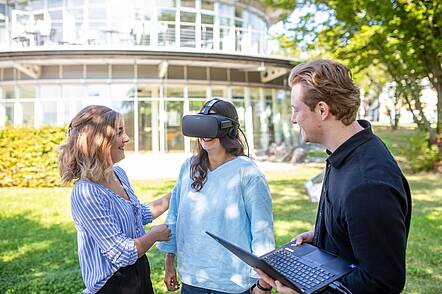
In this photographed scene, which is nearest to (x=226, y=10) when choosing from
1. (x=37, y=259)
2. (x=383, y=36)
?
(x=383, y=36)

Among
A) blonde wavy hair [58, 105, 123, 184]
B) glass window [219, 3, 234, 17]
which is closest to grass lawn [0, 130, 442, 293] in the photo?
blonde wavy hair [58, 105, 123, 184]

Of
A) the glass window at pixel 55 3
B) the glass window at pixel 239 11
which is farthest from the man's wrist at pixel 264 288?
the glass window at pixel 239 11

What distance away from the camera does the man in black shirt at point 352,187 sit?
4.64 ft

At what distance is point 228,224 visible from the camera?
2.31 metres

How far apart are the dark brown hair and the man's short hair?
78 cm

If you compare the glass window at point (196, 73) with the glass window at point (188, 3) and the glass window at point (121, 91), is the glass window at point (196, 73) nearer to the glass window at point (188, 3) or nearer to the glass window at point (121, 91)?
the glass window at point (121, 91)

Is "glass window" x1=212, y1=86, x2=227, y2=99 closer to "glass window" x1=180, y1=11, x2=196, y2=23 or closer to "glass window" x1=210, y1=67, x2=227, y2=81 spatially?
"glass window" x1=210, y1=67, x2=227, y2=81

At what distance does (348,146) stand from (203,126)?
881 mm

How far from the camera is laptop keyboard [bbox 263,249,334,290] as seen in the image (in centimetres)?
153

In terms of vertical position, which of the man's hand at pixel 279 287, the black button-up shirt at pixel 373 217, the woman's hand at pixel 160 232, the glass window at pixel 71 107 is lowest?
the man's hand at pixel 279 287

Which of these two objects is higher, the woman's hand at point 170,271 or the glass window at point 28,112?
the glass window at point 28,112

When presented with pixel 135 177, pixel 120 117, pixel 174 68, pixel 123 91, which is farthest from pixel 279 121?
pixel 120 117

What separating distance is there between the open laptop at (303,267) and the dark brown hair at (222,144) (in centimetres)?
73

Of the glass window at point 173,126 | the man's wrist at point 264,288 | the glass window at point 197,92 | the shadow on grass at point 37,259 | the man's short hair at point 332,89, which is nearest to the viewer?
the man's short hair at point 332,89
